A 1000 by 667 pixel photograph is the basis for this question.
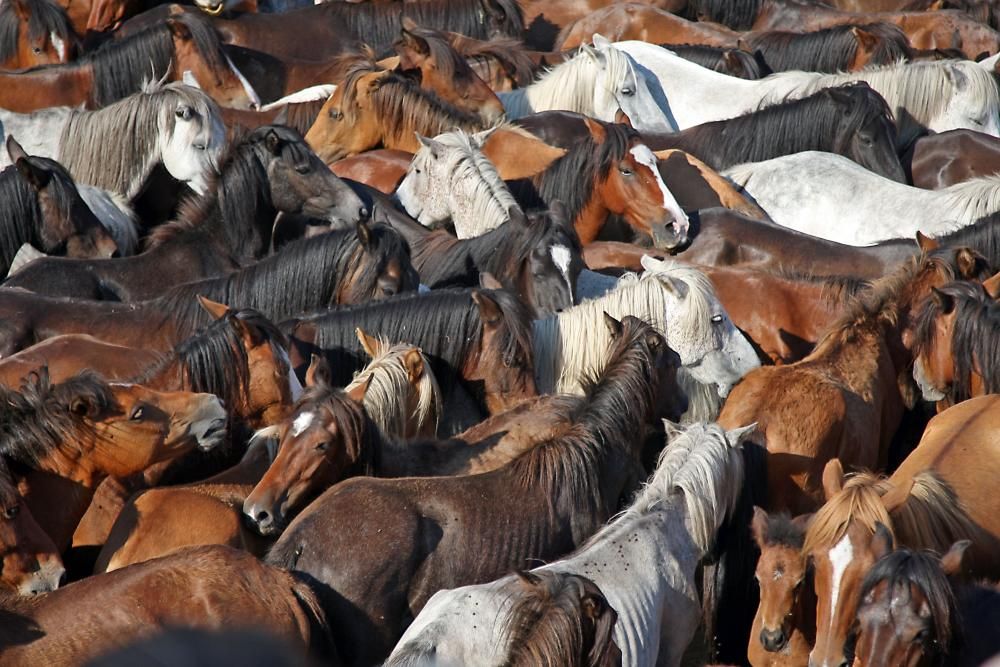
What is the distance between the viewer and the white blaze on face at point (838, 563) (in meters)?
4.29

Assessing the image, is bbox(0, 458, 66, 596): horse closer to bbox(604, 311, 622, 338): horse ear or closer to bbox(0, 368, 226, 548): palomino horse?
bbox(0, 368, 226, 548): palomino horse

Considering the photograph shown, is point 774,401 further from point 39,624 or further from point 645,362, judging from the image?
point 39,624

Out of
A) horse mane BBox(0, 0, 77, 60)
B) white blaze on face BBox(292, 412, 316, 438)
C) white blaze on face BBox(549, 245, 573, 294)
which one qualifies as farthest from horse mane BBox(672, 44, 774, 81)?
white blaze on face BBox(292, 412, 316, 438)

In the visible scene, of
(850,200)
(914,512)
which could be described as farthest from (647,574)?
(850,200)

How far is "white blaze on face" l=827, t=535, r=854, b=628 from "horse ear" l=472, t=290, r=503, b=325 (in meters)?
1.84

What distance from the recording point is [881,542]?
431 centimetres

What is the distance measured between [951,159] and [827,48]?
6.63 feet

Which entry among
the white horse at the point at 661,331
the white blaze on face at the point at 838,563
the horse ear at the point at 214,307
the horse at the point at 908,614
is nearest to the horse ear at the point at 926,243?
the white horse at the point at 661,331

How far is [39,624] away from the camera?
3.83 m

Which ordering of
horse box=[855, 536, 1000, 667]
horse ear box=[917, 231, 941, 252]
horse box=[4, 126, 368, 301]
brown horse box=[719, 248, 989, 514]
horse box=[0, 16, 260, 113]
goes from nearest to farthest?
horse box=[855, 536, 1000, 667], brown horse box=[719, 248, 989, 514], horse box=[4, 126, 368, 301], horse ear box=[917, 231, 941, 252], horse box=[0, 16, 260, 113]

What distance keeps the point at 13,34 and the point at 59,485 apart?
554 cm

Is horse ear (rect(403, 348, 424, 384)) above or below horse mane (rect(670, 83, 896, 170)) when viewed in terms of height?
above

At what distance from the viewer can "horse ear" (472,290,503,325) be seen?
5.74m

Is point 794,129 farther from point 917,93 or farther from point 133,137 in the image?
point 133,137
